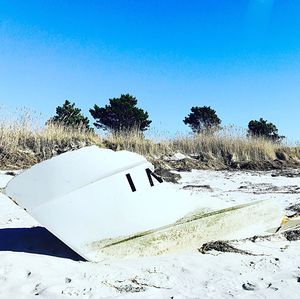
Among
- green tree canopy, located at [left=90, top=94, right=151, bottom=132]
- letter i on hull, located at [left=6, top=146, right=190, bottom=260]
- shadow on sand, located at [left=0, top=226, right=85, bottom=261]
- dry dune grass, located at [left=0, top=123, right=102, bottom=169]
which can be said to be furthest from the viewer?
green tree canopy, located at [left=90, top=94, right=151, bottom=132]

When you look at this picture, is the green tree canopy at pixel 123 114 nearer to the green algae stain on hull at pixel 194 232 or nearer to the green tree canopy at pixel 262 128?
the green tree canopy at pixel 262 128

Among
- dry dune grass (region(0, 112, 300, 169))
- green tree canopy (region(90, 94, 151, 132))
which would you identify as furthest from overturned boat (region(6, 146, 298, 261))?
green tree canopy (region(90, 94, 151, 132))

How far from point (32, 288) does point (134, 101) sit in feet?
79.9

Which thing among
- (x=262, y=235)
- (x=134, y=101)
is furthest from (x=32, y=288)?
(x=134, y=101)

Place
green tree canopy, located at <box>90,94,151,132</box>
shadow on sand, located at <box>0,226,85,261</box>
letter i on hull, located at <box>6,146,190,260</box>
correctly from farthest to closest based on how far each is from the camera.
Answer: green tree canopy, located at <box>90,94,151,132</box>, shadow on sand, located at <box>0,226,85,261</box>, letter i on hull, located at <box>6,146,190,260</box>

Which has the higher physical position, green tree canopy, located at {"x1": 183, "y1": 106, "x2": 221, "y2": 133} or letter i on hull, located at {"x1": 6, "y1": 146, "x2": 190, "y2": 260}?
green tree canopy, located at {"x1": 183, "y1": 106, "x2": 221, "y2": 133}

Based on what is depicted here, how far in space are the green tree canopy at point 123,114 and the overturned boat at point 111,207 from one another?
2226 centimetres

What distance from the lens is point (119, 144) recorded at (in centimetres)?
1314

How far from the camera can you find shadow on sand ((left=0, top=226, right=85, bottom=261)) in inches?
114

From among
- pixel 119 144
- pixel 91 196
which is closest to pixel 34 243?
pixel 91 196

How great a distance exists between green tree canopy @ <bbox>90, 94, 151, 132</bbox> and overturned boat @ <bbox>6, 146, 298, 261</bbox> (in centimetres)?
2226

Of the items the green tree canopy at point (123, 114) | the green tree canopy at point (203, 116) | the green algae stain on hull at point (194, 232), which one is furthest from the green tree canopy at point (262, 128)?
the green algae stain on hull at point (194, 232)

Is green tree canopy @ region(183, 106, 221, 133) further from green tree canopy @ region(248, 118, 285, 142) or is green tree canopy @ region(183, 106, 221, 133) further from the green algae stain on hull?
the green algae stain on hull

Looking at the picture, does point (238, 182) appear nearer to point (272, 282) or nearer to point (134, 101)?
point (272, 282)
